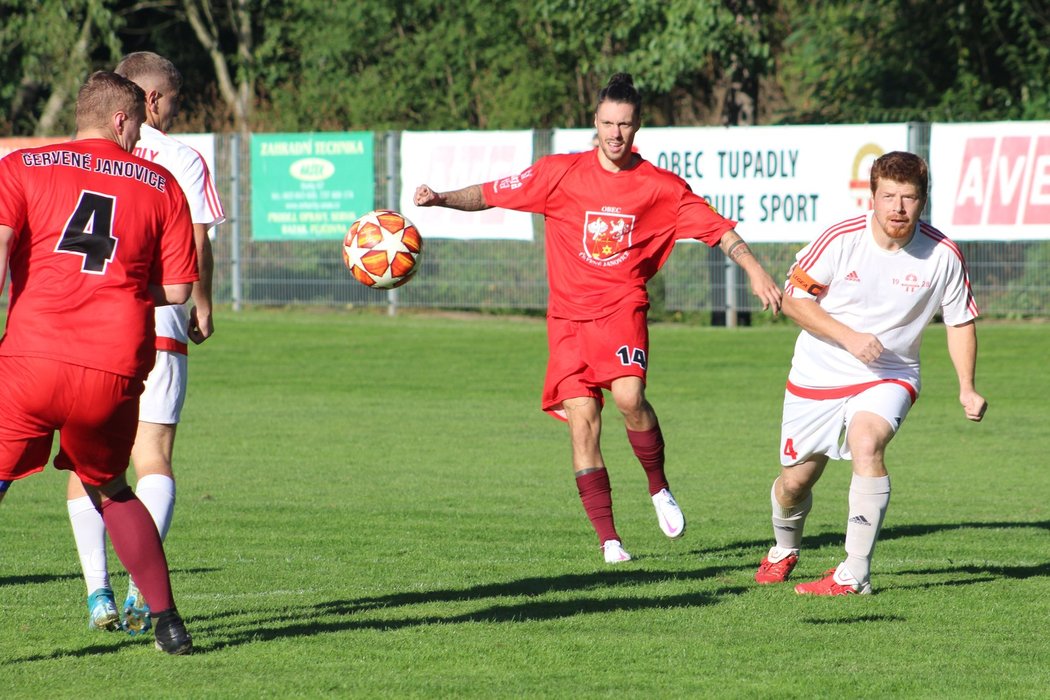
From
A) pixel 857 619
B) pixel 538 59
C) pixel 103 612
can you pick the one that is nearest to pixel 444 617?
pixel 103 612

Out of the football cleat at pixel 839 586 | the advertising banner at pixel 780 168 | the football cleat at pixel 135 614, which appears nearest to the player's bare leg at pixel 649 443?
the football cleat at pixel 839 586

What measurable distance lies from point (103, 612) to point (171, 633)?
0.57 meters

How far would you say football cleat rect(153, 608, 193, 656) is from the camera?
19.3 feet

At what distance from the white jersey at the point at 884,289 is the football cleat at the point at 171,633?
9.92ft

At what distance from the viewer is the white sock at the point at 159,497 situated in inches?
257

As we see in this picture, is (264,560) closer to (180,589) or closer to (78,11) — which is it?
(180,589)

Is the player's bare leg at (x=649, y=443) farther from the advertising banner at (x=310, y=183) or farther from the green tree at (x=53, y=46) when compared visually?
the green tree at (x=53, y=46)

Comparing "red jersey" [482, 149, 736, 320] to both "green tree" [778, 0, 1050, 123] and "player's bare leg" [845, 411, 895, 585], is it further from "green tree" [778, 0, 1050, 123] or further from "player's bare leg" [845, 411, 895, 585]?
"green tree" [778, 0, 1050, 123]

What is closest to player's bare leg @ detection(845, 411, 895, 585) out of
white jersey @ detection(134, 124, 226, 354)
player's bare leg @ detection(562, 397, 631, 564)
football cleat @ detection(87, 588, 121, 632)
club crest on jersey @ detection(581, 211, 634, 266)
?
player's bare leg @ detection(562, 397, 631, 564)

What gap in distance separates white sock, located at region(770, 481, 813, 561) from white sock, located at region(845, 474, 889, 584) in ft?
1.68

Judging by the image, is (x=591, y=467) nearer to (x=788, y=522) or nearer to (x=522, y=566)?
(x=522, y=566)

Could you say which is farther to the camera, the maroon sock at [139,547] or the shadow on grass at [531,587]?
the shadow on grass at [531,587]

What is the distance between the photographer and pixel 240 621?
21.8 ft

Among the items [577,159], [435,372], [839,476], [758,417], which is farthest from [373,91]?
[577,159]
